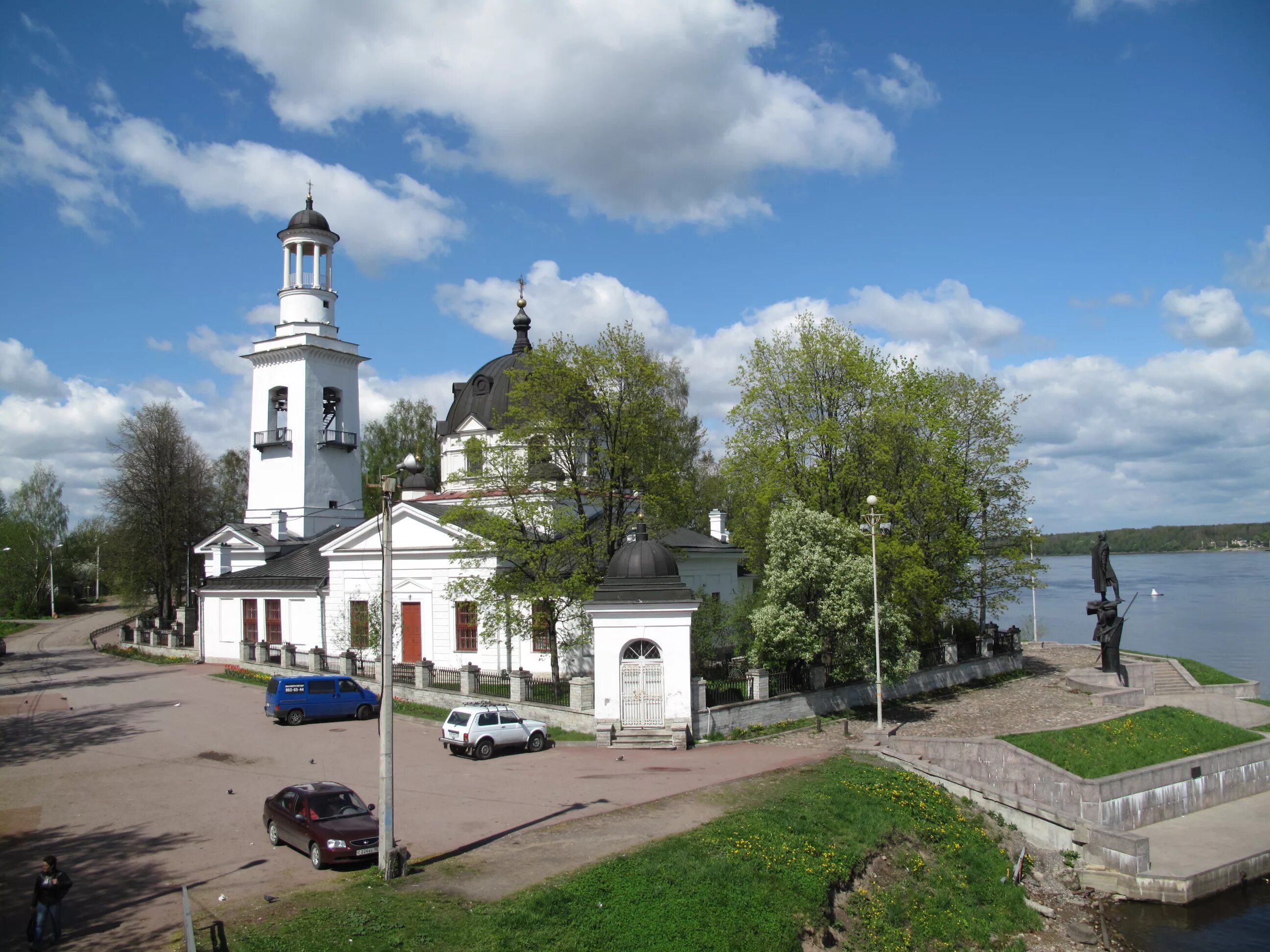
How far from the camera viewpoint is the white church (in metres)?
34.2

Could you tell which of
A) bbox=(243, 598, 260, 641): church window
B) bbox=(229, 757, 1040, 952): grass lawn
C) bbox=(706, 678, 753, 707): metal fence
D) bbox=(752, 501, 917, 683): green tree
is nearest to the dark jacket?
bbox=(229, 757, 1040, 952): grass lawn

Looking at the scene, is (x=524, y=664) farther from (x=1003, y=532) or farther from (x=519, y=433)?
(x=1003, y=532)

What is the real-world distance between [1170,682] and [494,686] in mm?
27317

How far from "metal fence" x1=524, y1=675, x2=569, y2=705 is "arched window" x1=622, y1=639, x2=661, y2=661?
11.8 ft

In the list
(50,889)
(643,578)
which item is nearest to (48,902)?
(50,889)

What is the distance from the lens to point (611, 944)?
12.7 m

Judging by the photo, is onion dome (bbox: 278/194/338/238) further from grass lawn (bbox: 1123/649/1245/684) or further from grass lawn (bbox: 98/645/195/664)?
grass lawn (bbox: 1123/649/1245/684)

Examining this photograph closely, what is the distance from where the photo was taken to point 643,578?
25344 mm

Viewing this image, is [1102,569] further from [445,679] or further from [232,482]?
[232,482]

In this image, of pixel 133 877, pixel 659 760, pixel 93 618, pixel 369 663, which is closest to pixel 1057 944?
pixel 659 760

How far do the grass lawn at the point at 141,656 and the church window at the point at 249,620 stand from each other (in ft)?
12.0

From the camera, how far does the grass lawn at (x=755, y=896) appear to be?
12.1 metres

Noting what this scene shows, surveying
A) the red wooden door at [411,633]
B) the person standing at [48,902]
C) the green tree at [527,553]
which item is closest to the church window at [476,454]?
the green tree at [527,553]

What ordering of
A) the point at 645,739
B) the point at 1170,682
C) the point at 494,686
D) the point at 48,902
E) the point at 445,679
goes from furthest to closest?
the point at 1170,682 → the point at 445,679 → the point at 494,686 → the point at 645,739 → the point at 48,902
